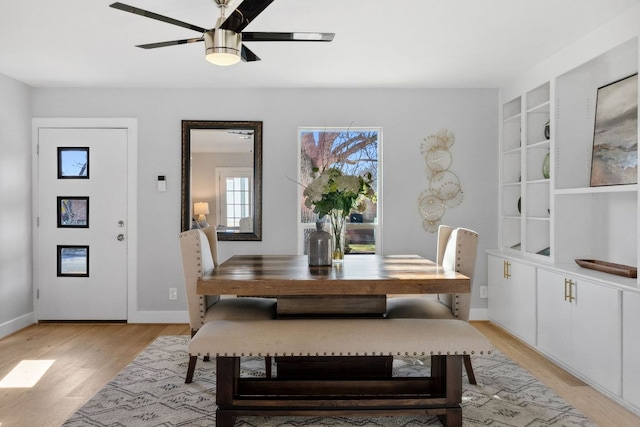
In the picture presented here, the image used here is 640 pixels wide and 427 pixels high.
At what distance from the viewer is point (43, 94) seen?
194 inches

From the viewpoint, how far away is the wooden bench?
7.63 feet

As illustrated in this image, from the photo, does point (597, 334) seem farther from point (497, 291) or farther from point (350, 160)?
point (350, 160)

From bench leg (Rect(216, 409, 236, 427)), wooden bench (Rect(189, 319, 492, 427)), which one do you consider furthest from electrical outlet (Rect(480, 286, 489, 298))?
bench leg (Rect(216, 409, 236, 427))

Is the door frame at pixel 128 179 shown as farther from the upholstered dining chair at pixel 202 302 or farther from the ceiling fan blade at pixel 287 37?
the ceiling fan blade at pixel 287 37

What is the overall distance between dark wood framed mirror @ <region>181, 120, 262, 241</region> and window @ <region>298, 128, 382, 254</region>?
455mm

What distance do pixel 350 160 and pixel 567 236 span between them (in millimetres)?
2131

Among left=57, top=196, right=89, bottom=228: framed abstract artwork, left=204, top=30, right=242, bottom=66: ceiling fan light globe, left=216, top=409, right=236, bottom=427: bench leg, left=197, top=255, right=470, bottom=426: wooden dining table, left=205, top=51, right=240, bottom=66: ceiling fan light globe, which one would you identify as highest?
left=204, top=30, right=242, bottom=66: ceiling fan light globe

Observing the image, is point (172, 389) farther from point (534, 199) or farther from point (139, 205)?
point (534, 199)

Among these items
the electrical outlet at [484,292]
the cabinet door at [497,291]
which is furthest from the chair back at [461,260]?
the electrical outlet at [484,292]

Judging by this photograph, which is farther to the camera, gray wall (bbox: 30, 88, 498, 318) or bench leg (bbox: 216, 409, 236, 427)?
gray wall (bbox: 30, 88, 498, 318)

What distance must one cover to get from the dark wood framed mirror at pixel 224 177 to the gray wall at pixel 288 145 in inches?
3.4

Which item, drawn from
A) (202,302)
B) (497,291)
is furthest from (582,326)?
(202,302)

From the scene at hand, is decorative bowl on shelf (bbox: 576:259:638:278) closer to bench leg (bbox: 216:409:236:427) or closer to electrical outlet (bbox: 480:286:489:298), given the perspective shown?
electrical outlet (bbox: 480:286:489:298)

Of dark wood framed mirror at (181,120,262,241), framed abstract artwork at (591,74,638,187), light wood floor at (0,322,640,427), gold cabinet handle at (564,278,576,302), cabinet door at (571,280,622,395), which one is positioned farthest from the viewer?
dark wood framed mirror at (181,120,262,241)
